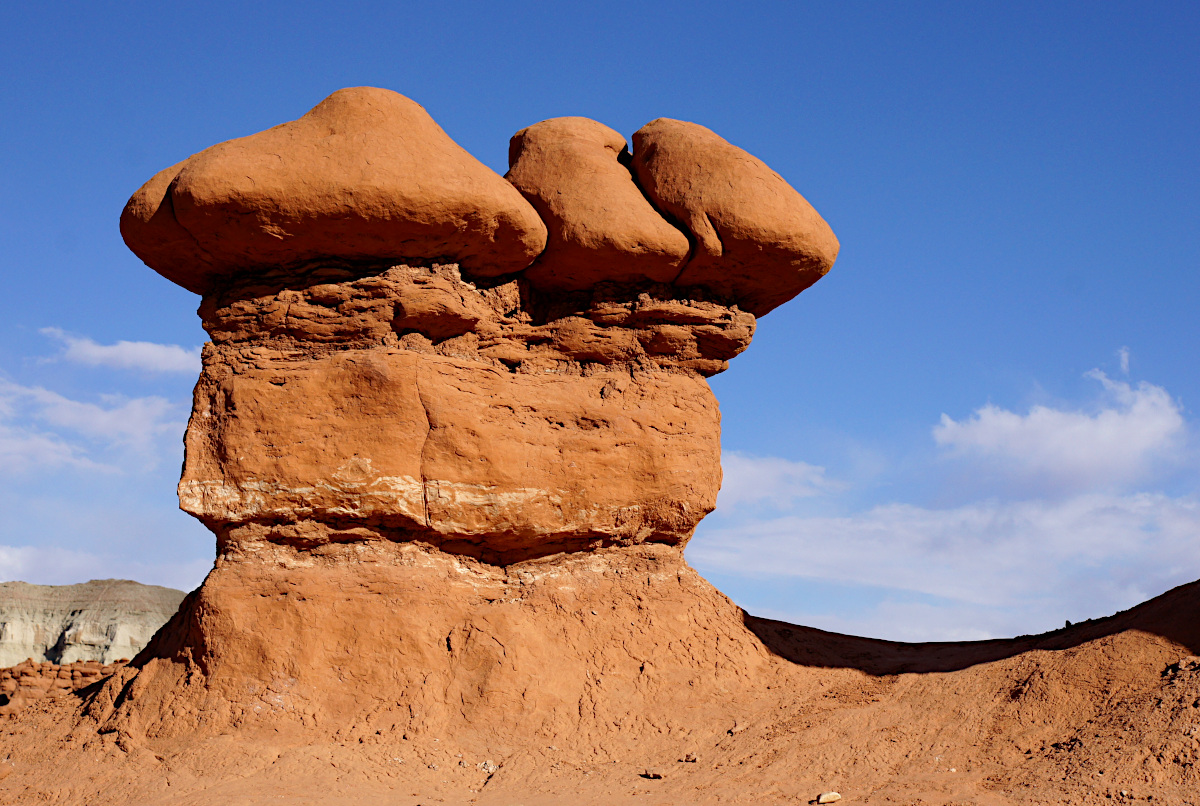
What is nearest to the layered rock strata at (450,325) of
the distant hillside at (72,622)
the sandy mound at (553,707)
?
the sandy mound at (553,707)

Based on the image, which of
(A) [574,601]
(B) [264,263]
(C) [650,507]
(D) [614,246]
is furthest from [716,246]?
(B) [264,263]

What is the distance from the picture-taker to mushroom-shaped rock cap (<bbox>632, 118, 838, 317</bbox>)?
31.7 feet

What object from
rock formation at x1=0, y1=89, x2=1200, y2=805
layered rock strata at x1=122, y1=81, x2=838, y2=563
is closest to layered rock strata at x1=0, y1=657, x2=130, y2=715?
rock formation at x1=0, y1=89, x2=1200, y2=805

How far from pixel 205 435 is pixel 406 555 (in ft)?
6.76

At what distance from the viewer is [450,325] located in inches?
363

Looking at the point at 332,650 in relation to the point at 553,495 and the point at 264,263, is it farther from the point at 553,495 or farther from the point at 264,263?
the point at 264,263

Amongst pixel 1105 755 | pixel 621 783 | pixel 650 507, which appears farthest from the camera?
pixel 650 507

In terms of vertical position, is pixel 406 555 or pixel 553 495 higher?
pixel 553 495

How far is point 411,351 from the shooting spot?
898 centimetres

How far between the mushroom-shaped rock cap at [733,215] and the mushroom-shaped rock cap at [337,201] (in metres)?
1.49

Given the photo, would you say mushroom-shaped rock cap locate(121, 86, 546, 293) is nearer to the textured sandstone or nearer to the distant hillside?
the textured sandstone

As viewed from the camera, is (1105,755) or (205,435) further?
(205,435)

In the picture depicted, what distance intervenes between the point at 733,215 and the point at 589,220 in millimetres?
Result: 1373

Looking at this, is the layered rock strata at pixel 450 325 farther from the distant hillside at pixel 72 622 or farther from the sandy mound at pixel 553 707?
the distant hillside at pixel 72 622
